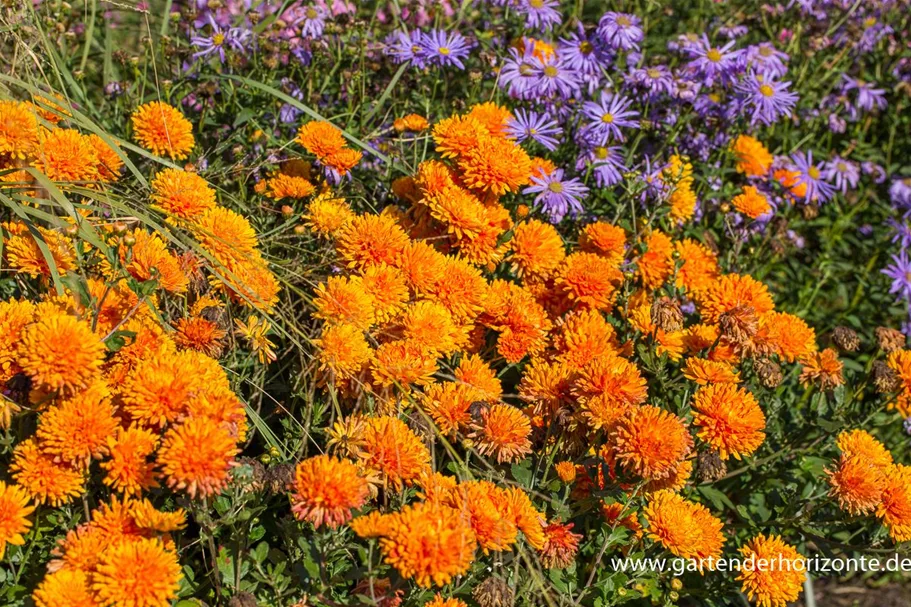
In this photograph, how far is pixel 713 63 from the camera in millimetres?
3787

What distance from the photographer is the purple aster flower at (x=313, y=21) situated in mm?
3623

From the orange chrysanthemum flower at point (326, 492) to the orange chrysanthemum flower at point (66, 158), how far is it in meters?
1.18

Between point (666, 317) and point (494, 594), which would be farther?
point (666, 317)

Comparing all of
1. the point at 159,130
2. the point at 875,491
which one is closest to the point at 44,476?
the point at 159,130

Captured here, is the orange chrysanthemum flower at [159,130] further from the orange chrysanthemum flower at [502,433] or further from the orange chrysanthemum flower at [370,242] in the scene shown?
the orange chrysanthemum flower at [502,433]

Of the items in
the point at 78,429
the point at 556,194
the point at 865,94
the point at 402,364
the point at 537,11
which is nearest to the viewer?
the point at 78,429

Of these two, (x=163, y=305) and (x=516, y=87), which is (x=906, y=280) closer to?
(x=516, y=87)

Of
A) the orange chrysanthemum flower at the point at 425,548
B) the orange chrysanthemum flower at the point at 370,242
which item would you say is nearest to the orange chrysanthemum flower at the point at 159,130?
the orange chrysanthemum flower at the point at 370,242

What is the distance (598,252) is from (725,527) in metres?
0.94

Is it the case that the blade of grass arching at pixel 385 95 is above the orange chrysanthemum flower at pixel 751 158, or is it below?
above

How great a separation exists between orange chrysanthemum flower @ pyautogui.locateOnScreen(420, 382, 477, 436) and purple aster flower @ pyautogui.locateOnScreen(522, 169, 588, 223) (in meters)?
0.97

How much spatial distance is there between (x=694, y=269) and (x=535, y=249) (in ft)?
2.21

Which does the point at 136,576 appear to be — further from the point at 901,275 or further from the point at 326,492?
the point at 901,275

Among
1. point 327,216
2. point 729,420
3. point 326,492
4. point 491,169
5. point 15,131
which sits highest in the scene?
point 15,131
